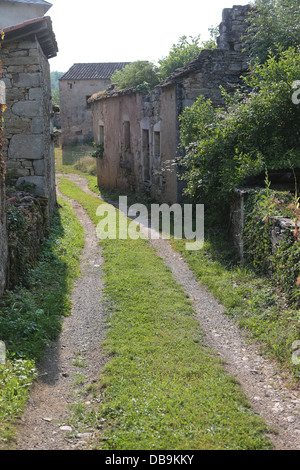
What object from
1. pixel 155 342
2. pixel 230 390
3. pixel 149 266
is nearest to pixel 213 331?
pixel 155 342

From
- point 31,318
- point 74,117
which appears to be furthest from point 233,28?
point 74,117

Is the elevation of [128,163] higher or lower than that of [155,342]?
higher

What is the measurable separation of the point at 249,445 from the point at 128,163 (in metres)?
15.1

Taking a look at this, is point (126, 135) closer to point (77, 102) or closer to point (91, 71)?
point (77, 102)

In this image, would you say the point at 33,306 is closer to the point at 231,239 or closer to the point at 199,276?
the point at 199,276

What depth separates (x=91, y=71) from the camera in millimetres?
36781

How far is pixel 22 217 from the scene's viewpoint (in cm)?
761

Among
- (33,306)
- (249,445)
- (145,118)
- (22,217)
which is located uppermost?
(145,118)

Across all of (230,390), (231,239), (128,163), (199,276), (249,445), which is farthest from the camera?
(128,163)

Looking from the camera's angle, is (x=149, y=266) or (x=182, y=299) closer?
(x=182, y=299)

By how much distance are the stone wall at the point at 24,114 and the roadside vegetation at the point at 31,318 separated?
1.52 meters

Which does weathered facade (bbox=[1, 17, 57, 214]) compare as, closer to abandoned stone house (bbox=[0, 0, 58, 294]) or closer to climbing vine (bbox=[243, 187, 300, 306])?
abandoned stone house (bbox=[0, 0, 58, 294])

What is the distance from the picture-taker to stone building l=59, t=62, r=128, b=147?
35219mm

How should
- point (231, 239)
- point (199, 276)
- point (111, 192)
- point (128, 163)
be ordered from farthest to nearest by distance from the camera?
point (111, 192)
point (128, 163)
point (231, 239)
point (199, 276)
